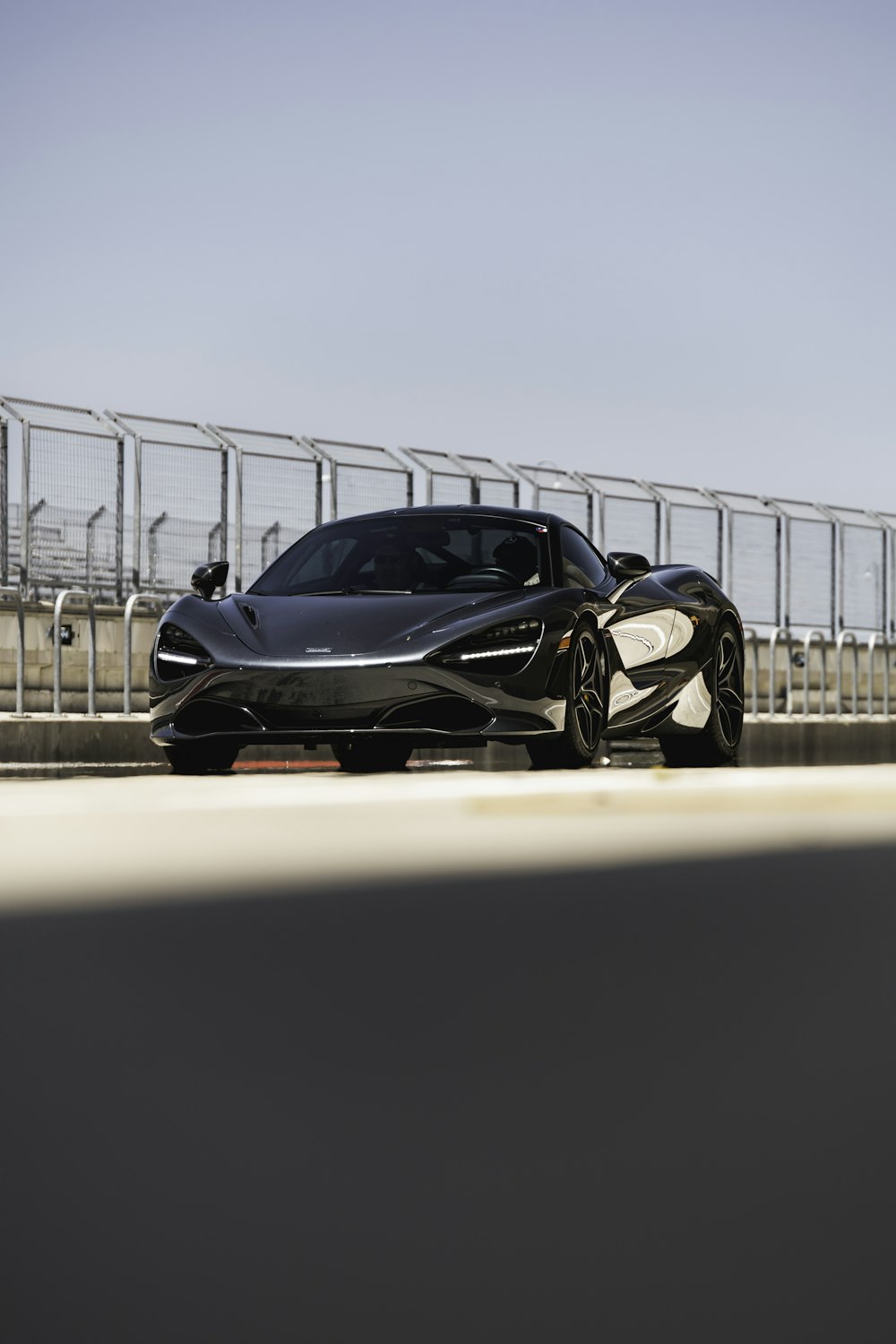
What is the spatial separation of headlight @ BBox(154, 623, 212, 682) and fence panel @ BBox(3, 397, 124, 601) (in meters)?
10.4

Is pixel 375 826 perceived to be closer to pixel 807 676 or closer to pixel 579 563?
pixel 579 563

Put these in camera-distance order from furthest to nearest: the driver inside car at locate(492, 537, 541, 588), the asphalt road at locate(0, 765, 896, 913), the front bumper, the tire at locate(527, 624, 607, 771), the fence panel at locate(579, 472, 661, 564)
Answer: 1. the fence panel at locate(579, 472, 661, 564)
2. the driver inside car at locate(492, 537, 541, 588)
3. the tire at locate(527, 624, 607, 771)
4. the front bumper
5. the asphalt road at locate(0, 765, 896, 913)

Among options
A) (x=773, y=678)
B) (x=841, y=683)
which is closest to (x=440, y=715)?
(x=773, y=678)

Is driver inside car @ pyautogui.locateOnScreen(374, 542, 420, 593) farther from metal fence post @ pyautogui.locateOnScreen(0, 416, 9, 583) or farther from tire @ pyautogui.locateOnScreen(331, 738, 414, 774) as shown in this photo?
metal fence post @ pyautogui.locateOnScreen(0, 416, 9, 583)

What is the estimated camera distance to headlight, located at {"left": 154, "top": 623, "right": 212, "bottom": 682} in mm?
7727

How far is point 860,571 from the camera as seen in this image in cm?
2527

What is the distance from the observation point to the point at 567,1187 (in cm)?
195

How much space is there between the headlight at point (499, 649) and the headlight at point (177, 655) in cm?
112

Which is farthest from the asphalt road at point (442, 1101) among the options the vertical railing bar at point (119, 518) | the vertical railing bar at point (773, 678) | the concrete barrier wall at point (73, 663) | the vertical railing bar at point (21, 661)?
the vertical railing bar at point (773, 678)

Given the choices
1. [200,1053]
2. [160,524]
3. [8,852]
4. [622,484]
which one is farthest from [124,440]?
[200,1053]

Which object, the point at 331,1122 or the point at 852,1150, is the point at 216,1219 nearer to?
the point at 331,1122

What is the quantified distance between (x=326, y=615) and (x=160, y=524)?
11.6 metres

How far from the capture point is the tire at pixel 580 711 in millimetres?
7902

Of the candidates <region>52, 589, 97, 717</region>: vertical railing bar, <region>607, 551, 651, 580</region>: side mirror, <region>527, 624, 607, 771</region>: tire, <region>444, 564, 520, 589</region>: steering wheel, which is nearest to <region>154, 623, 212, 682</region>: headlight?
<region>444, 564, 520, 589</region>: steering wheel
